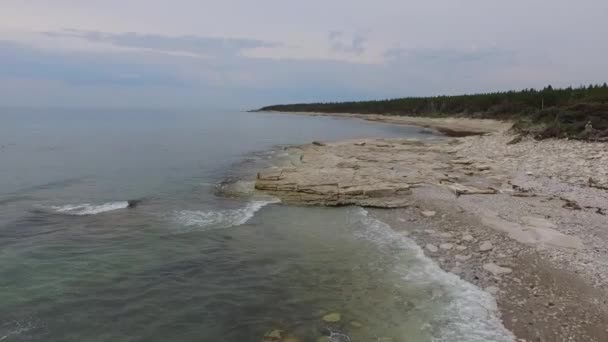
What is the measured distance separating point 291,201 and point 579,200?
1066cm

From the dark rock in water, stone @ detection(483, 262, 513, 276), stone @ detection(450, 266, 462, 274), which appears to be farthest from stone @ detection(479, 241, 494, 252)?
the dark rock in water

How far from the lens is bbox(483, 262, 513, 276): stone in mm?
10219

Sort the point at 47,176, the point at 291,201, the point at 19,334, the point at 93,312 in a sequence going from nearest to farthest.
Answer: the point at 19,334
the point at 93,312
the point at 291,201
the point at 47,176

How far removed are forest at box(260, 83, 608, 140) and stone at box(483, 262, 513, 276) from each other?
21786 millimetres

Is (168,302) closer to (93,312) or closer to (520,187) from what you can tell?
(93,312)

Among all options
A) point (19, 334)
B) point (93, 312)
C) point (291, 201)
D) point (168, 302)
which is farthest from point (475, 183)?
point (19, 334)

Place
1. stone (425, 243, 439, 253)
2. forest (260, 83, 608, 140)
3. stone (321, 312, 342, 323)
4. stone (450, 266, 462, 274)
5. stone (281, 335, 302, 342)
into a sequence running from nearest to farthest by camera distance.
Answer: stone (281, 335, 302, 342) < stone (321, 312, 342, 323) < stone (450, 266, 462, 274) < stone (425, 243, 439, 253) < forest (260, 83, 608, 140)

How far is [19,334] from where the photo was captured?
26.2 ft

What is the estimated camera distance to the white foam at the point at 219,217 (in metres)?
15.5

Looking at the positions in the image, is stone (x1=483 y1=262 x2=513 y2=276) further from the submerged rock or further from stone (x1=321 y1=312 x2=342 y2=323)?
stone (x1=321 y1=312 x2=342 y2=323)

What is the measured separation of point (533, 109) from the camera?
6369 cm

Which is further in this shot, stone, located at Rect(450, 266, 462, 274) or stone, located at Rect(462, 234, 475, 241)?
stone, located at Rect(462, 234, 475, 241)

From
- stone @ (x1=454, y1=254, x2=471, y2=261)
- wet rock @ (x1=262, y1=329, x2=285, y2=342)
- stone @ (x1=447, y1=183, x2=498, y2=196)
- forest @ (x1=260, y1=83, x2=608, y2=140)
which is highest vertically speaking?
forest @ (x1=260, y1=83, x2=608, y2=140)

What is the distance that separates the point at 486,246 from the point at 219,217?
9194 mm
